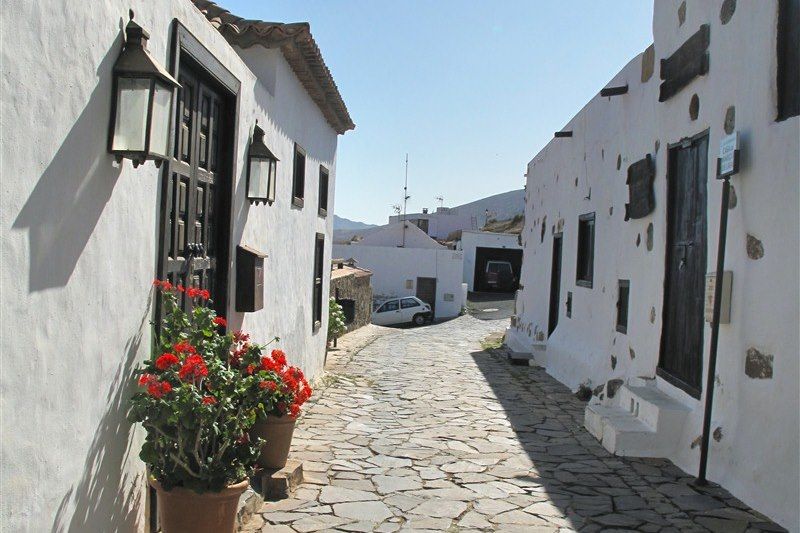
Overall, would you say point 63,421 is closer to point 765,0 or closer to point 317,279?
point 765,0

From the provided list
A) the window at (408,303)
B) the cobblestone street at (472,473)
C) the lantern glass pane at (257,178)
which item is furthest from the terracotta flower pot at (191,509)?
the window at (408,303)

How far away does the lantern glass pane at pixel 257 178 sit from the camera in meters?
6.12

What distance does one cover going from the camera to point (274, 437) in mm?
5004

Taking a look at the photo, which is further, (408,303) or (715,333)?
(408,303)

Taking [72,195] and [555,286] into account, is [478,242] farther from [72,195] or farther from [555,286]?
[72,195]

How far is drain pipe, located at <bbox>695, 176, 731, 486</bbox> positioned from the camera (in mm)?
5148

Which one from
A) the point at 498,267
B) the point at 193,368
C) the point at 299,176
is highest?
the point at 299,176

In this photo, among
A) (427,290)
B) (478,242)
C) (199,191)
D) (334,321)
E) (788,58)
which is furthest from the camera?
(478,242)

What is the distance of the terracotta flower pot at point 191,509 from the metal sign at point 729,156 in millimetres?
4006

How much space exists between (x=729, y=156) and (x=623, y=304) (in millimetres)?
3380

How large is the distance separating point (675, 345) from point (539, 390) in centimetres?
389

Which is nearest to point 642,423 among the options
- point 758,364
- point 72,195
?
point 758,364

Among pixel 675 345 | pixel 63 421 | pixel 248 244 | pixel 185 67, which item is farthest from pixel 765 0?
pixel 63 421

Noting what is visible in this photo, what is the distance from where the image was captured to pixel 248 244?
6207 millimetres
